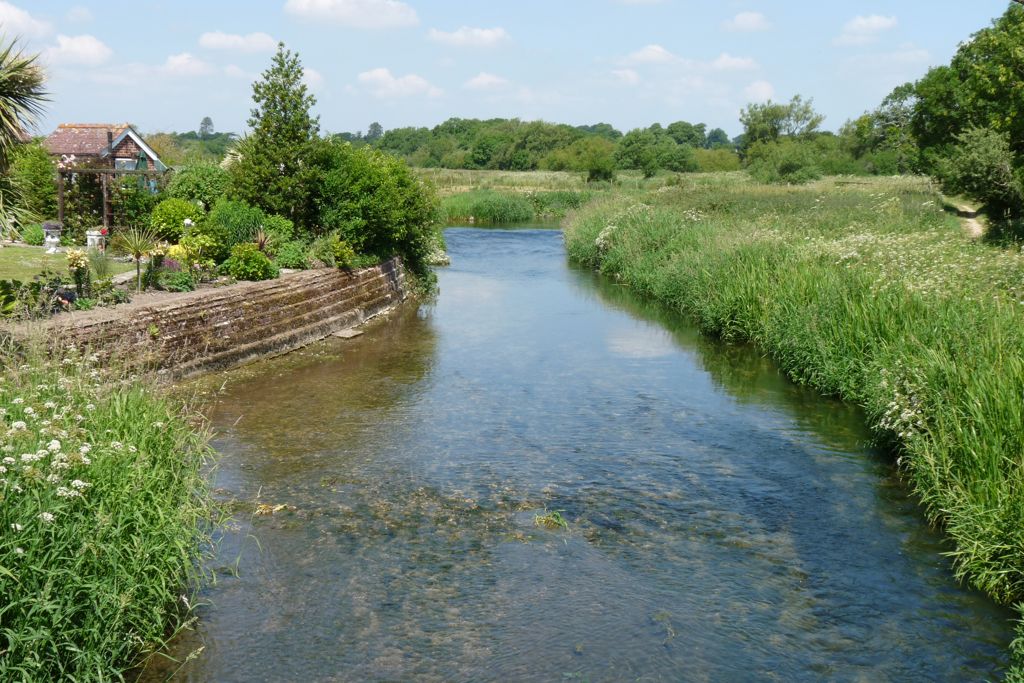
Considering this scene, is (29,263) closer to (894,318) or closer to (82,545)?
(82,545)

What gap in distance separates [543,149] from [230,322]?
286ft

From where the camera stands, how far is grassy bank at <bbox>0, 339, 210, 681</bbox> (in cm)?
540

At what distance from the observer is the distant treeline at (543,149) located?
255 ft

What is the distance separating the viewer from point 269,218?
20.6 m

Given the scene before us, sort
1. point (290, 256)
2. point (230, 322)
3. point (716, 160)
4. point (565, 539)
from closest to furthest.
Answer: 1. point (565, 539)
2. point (230, 322)
3. point (290, 256)
4. point (716, 160)

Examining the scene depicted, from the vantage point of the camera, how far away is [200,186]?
2241 cm

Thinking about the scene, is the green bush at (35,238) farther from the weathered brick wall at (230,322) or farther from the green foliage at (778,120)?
the green foliage at (778,120)

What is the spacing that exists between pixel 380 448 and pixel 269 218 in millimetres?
10745

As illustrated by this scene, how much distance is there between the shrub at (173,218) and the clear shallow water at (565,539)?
17.2 feet

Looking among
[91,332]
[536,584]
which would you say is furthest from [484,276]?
[536,584]

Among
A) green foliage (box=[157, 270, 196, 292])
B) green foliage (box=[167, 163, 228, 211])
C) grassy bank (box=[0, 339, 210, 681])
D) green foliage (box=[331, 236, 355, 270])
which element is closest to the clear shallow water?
grassy bank (box=[0, 339, 210, 681])

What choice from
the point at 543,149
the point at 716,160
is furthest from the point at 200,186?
the point at 543,149

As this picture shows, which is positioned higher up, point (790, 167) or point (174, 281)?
point (790, 167)

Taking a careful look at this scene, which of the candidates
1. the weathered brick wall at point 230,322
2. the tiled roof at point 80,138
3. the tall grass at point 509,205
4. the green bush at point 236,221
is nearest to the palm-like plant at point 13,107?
the weathered brick wall at point 230,322
